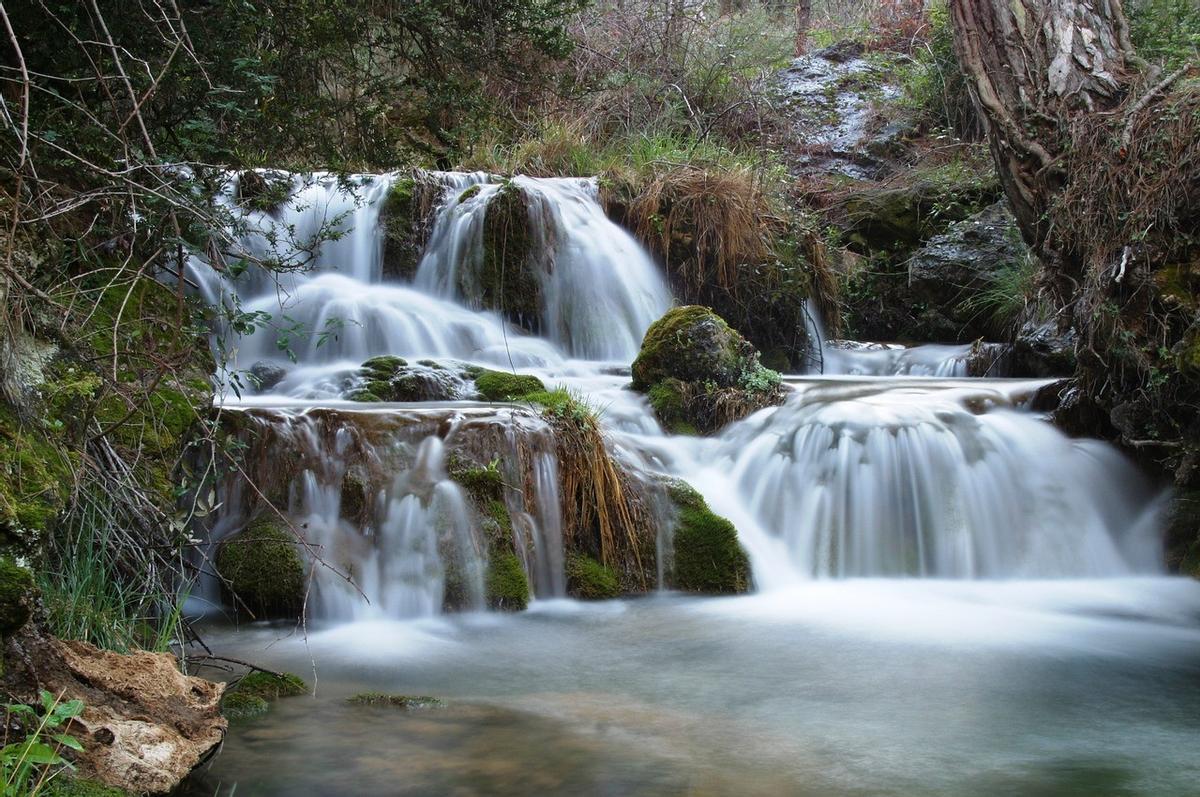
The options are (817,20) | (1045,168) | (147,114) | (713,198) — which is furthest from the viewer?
(817,20)

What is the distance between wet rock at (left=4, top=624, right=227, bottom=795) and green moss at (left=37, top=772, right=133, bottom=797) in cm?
3

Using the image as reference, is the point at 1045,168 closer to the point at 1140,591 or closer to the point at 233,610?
the point at 1140,591

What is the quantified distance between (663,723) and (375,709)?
3.45 ft

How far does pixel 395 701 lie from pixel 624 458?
2762 millimetres

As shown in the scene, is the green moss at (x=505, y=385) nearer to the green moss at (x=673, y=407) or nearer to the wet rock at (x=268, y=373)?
the green moss at (x=673, y=407)

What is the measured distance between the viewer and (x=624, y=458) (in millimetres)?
6352

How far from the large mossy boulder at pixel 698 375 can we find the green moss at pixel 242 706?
4066 millimetres

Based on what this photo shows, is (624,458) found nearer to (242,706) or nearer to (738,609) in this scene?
(738,609)

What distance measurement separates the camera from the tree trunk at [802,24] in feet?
60.9

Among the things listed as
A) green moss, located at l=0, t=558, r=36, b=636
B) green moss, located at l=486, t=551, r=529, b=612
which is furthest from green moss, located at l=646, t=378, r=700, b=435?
green moss, located at l=0, t=558, r=36, b=636

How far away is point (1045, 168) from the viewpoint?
6461mm

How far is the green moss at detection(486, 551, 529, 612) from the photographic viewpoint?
17.8 feet

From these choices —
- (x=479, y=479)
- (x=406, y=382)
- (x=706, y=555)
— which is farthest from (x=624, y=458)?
(x=406, y=382)

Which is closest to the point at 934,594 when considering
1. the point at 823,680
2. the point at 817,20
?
the point at 823,680
